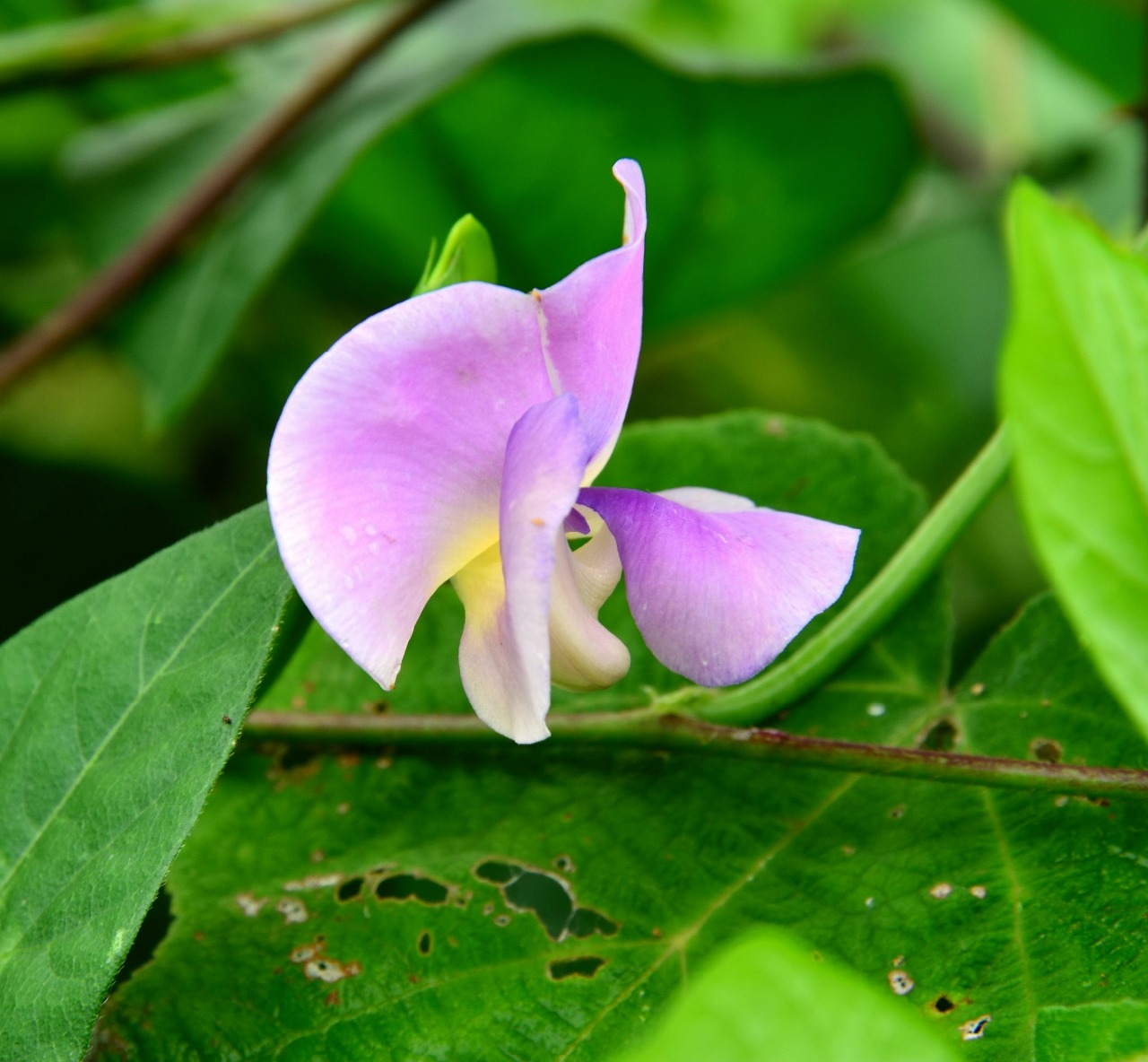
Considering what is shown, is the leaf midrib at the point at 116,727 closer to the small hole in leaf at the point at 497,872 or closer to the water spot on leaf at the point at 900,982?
the small hole in leaf at the point at 497,872

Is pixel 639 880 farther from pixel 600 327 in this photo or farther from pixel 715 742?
pixel 600 327

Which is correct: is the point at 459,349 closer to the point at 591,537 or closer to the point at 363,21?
the point at 591,537

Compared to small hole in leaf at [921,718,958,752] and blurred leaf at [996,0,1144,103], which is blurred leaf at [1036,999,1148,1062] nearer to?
small hole in leaf at [921,718,958,752]

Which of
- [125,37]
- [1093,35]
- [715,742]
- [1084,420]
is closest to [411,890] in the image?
[715,742]

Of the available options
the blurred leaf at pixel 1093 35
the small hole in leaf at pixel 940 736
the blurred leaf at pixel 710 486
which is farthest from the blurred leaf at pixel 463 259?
the blurred leaf at pixel 1093 35

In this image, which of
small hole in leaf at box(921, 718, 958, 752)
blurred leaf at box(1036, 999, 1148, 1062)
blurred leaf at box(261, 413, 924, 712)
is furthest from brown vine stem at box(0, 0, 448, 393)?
blurred leaf at box(1036, 999, 1148, 1062)
